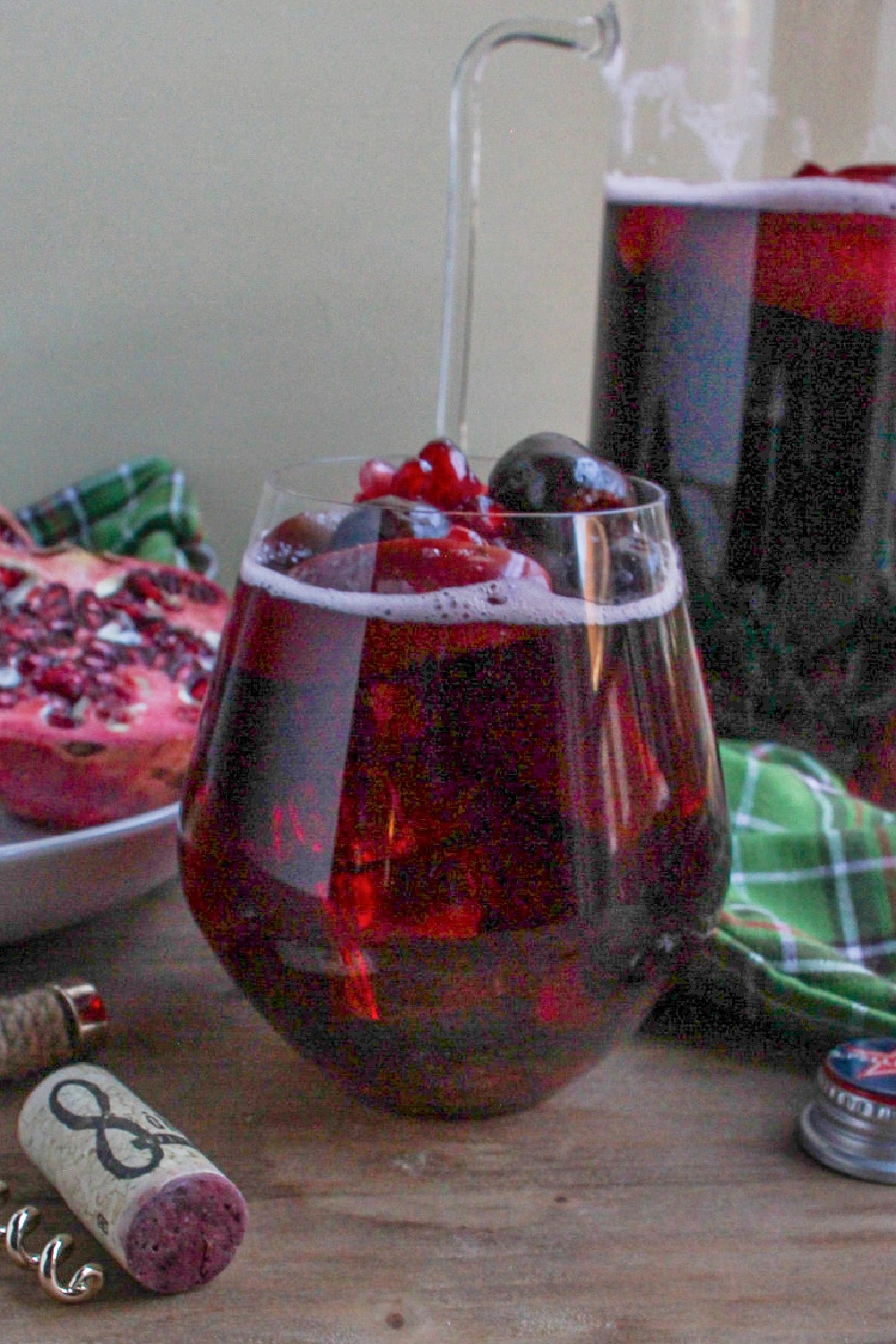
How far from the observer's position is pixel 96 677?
847 millimetres

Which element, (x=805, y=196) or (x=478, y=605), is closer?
(x=478, y=605)

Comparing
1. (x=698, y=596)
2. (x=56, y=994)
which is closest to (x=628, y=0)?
(x=698, y=596)

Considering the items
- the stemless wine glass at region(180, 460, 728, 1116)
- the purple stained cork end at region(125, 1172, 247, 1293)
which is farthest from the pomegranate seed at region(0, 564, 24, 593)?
the purple stained cork end at region(125, 1172, 247, 1293)

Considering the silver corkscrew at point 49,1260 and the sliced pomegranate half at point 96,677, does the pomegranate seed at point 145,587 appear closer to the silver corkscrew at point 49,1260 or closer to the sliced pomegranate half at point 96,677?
the sliced pomegranate half at point 96,677

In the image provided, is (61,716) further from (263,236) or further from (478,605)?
(263,236)

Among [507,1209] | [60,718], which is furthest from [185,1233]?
[60,718]

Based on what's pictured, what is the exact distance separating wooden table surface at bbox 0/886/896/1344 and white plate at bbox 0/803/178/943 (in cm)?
4

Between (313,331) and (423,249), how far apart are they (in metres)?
0.12

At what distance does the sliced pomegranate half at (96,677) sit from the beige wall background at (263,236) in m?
0.29

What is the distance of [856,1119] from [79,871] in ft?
1.26

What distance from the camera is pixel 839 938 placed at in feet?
2.51

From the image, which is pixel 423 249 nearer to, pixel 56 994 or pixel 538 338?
pixel 538 338

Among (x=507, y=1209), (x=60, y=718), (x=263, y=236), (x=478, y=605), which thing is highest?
(x=263, y=236)

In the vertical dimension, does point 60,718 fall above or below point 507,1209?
above
